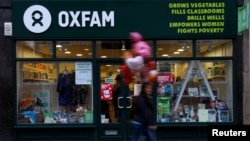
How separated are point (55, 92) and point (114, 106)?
5.36ft

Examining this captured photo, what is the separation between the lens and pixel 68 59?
13.5 m

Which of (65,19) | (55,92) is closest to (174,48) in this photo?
(65,19)

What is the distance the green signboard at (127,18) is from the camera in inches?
528

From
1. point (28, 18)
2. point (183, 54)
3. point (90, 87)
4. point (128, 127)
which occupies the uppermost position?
point (28, 18)

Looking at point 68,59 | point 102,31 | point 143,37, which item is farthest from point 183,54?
point 68,59

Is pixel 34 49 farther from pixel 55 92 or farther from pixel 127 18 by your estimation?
pixel 127 18

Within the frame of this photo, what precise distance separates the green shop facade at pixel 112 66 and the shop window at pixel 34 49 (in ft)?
0.09

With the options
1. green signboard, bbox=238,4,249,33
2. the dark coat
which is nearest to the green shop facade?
green signboard, bbox=238,4,249,33

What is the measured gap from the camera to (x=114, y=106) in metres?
13.7

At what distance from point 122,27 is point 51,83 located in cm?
243

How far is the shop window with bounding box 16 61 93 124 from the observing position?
44.5 feet

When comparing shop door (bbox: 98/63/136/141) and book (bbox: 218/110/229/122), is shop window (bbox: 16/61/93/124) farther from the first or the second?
book (bbox: 218/110/229/122)

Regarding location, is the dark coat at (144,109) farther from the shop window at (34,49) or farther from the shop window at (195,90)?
the shop window at (34,49)

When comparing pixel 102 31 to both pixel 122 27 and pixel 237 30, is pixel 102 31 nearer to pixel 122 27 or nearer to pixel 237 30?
pixel 122 27
